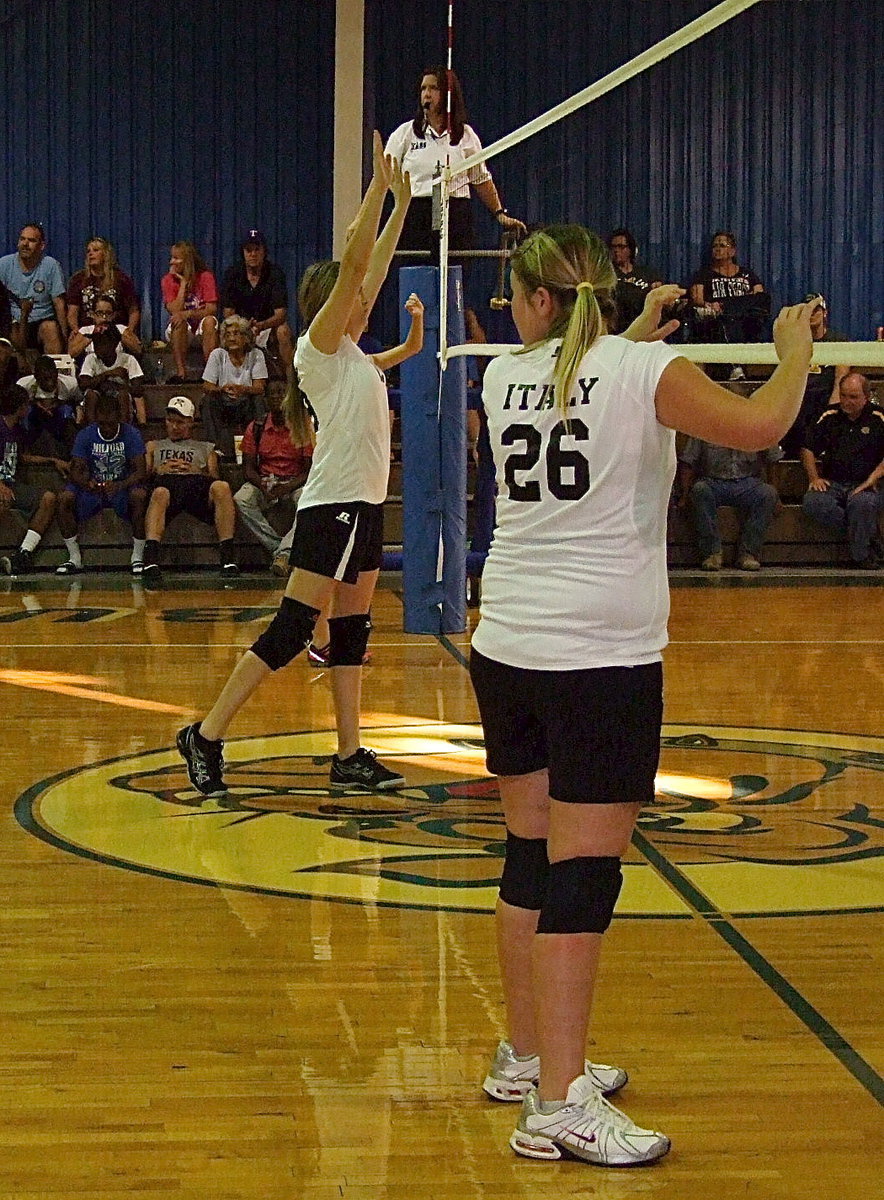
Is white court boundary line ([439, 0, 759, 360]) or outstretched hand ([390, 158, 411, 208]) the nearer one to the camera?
white court boundary line ([439, 0, 759, 360])

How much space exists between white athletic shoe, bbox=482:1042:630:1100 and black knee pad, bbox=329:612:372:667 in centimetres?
216

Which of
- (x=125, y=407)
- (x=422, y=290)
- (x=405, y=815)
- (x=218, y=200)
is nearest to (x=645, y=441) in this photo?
(x=405, y=815)

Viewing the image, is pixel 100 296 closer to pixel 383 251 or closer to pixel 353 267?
pixel 383 251

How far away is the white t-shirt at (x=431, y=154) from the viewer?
29.7ft

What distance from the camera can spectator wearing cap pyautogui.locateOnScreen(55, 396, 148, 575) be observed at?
10.9 meters

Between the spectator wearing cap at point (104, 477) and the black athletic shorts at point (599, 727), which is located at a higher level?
the spectator wearing cap at point (104, 477)

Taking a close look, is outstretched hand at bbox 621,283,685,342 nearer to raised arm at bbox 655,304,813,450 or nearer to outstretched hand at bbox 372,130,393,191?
raised arm at bbox 655,304,813,450

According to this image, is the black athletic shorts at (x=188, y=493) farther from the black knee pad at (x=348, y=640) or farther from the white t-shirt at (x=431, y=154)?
the black knee pad at (x=348, y=640)

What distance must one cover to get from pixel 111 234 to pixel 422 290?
6.60 meters

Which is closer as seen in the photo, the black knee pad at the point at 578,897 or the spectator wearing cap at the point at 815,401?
the black knee pad at the point at 578,897

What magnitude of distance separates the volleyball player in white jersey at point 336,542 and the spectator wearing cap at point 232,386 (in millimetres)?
6893

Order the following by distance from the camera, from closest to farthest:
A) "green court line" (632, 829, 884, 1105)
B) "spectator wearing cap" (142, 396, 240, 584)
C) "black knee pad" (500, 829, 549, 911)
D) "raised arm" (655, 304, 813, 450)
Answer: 1. "raised arm" (655, 304, 813, 450)
2. "black knee pad" (500, 829, 549, 911)
3. "green court line" (632, 829, 884, 1105)
4. "spectator wearing cap" (142, 396, 240, 584)

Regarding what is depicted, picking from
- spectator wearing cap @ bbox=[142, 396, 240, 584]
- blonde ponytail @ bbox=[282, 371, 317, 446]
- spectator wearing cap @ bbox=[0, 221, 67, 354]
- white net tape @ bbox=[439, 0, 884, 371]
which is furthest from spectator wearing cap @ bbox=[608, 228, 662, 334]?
blonde ponytail @ bbox=[282, 371, 317, 446]

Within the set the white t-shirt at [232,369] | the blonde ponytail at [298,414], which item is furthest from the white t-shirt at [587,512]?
the white t-shirt at [232,369]
